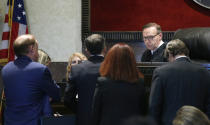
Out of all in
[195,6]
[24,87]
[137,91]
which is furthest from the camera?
[195,6]

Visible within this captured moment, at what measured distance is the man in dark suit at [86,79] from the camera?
8.92ft

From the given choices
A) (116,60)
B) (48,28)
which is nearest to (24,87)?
(116,60)

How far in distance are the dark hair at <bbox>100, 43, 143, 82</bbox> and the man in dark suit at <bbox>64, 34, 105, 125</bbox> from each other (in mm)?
300

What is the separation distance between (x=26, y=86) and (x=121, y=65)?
766 millimetres

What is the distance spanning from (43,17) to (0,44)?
76cm

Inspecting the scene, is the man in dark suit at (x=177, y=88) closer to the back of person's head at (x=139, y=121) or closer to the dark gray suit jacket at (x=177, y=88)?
the dark gray suit jacket at (x=177, y=88)

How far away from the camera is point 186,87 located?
251cm

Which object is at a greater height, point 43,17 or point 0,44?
point 43,17

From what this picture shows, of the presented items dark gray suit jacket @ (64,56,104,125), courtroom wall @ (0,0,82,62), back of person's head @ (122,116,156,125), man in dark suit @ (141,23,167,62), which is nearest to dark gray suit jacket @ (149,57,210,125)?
dark gray suit jacket @ (64,56,104,125)

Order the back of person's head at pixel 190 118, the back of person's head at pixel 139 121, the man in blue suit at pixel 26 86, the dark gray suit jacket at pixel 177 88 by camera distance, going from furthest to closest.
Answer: the man in blue suit at pixel 26 86, the dark gray suit jacket at pixel 177 88, the back of person's head at pixel 190 118, the back of person's head at pixel 139 121

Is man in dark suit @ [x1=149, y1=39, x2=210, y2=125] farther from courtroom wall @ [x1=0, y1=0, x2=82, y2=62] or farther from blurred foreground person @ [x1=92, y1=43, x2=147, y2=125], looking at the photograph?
courtroom wall @ [x1=0, y1=0, x2=82, y2=62]

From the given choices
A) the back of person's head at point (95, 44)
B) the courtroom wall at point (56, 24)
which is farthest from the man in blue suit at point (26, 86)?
the courtroom wall at point (56, 24)

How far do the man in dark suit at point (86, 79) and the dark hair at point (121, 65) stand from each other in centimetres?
30

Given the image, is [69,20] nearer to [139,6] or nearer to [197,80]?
[139,6]
